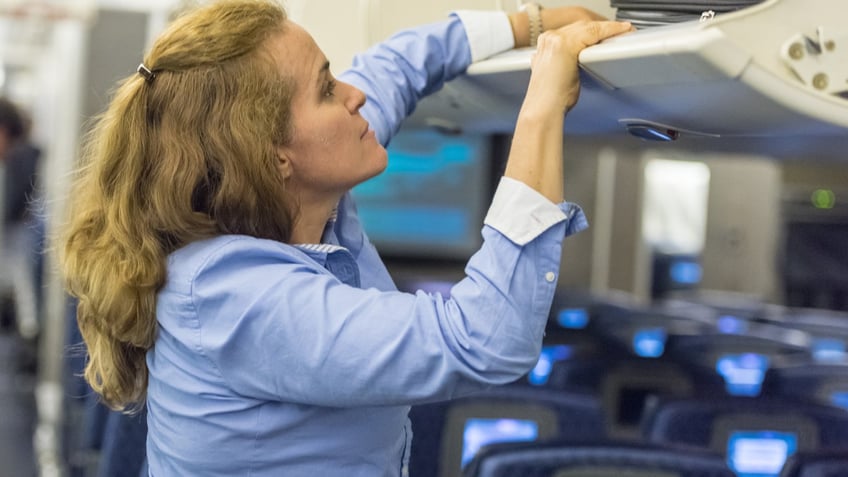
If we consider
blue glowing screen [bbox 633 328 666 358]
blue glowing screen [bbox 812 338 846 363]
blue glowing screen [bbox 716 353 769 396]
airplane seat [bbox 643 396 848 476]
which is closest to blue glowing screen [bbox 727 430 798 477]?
airplane seat [bbox 643 396 848 476]

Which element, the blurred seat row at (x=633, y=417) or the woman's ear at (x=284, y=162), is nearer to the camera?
the woman's ear at (x=284, y=162)

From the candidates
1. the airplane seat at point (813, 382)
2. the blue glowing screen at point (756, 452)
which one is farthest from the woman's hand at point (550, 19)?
the airplane seat at point (813, 382)

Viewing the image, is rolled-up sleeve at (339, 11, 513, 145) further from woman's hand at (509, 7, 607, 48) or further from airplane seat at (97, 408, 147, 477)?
airplane seat at (97, 408, 147, 477)

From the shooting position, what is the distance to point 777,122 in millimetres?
1658

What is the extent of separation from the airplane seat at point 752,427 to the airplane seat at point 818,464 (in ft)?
2.43

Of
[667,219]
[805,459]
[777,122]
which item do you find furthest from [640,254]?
[777,122]

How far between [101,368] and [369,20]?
39.9 inches

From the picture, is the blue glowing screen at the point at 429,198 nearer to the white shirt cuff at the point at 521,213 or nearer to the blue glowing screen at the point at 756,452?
the blue glowing screen at the point at 756,452

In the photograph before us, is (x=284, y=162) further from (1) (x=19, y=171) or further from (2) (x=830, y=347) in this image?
(1) (x=19, y=171)

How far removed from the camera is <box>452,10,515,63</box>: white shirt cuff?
2.04 m

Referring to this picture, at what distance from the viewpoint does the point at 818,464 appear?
224 cm

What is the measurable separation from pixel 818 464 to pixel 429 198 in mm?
5702

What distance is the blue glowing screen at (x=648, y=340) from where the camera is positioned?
221 inches

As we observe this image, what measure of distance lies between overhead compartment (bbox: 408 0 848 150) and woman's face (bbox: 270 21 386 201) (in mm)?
326
